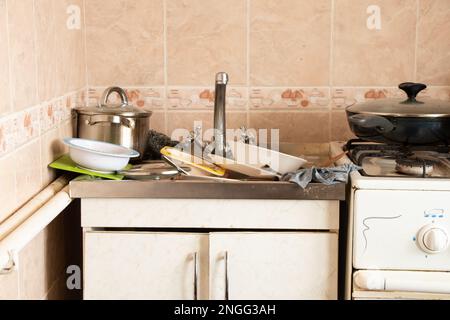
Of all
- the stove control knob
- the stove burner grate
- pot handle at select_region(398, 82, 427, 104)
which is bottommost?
the stove control knob

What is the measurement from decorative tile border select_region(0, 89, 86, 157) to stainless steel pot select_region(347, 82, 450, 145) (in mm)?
791

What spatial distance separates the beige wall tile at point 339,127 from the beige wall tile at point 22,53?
1006 mm

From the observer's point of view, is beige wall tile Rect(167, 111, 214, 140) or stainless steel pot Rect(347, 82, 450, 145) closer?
stainless steel pot Rect(347, 82, 450, 145)

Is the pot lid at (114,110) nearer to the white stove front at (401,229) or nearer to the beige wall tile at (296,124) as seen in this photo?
the beige wall tile at (296,124)

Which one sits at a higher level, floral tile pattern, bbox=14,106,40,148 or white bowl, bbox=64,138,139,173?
floral tile pattern, bbox=14,106,40,148

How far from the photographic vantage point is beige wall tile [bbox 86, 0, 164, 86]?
8.14ft

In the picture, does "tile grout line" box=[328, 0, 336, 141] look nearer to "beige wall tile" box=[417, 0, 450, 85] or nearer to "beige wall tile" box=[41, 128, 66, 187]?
"beige wall tile" box=[417, 0, 450, 85]

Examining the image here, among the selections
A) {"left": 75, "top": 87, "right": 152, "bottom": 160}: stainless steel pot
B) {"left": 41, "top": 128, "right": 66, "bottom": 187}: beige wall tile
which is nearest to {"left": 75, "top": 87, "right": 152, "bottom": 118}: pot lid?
{"left": 75, "top": 87, "right": 152, "bottom": 160}: stainless steel pot

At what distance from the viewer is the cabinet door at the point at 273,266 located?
1.98 m

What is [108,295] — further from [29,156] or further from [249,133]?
[249,133]

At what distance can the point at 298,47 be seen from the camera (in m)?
2.49

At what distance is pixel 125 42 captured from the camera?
8.19ft

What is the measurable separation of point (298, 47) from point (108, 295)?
996 millimetres
